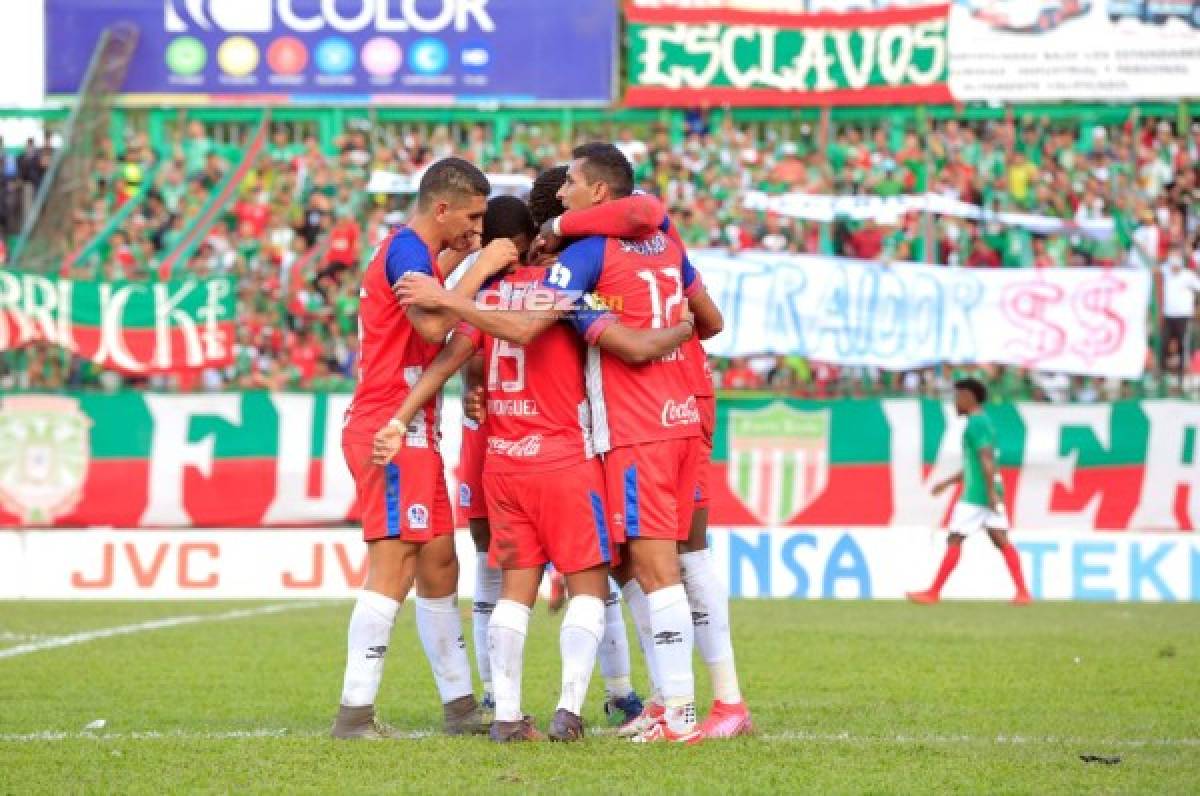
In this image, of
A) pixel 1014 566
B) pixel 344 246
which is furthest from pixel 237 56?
pixel 1014 566

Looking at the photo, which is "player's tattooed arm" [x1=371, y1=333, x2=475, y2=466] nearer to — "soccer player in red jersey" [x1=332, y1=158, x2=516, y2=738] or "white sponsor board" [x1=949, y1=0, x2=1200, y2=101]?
"soccer player in red jersey" [x1=332, y1=158, x2=516, y2=738]

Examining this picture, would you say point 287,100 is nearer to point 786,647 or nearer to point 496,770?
point 786,647

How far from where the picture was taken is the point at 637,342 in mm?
8461

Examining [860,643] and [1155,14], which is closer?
[860,643]

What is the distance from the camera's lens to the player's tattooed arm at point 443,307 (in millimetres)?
8414

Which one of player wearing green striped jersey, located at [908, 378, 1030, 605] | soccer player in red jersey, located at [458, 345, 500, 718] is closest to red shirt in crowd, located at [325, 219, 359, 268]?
player wearing green striped jersey, located at [908, 378, 1030, 605]

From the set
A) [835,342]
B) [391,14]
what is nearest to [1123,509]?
[835,342]

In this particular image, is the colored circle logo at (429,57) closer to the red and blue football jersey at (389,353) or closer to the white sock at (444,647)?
the red and blue football jersey at (389,353)

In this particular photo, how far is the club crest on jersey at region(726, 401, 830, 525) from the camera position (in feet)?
72.8

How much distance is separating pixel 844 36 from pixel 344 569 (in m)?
11.5

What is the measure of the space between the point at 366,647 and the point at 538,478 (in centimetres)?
107

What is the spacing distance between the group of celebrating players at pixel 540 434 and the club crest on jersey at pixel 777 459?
1326 centimetres

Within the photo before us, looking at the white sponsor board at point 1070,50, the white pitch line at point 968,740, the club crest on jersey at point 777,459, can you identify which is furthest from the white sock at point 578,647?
the white sponsor board at point 1070,50

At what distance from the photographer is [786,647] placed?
13.9 m
